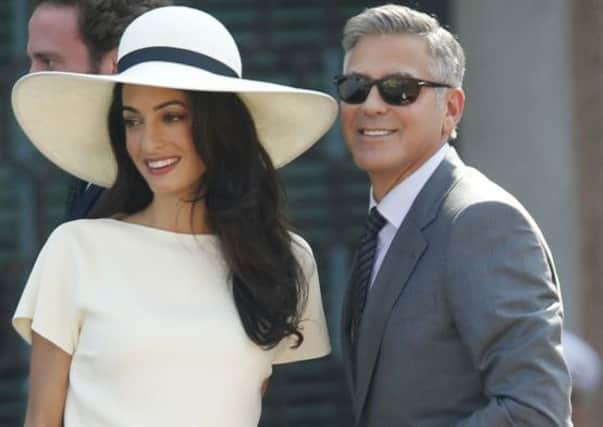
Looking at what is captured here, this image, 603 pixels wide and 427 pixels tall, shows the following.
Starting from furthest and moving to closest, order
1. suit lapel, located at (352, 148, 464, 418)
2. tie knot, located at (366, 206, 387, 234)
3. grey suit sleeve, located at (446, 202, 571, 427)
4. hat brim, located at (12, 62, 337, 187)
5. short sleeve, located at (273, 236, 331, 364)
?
short sleeve, located at (273, 236, 331, 364), tie knot, located at (366, 206, 387, 234), hat brim, located at (12, 62, 337, 187), suit lapel, located at (352, 148, 464, 418), grey suit sleeve, located at (446, 202, 571, 427)

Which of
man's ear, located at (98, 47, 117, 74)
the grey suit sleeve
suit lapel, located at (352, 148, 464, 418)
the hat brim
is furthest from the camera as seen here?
man's ear, located at (98, 47, 117, 74)

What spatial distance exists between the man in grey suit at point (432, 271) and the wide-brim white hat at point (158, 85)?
15 cm

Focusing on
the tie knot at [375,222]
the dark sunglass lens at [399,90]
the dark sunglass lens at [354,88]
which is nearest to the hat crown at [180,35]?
the dark sunglass lens at [354,88]

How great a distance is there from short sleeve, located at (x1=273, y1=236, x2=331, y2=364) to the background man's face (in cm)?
Answer: 30

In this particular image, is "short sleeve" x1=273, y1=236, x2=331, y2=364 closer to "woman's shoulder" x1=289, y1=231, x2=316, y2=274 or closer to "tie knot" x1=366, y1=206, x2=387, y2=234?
"woman's shoulder" x1=289, y1=231, x2=316, y2=274

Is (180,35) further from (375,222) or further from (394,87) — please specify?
(375,222)

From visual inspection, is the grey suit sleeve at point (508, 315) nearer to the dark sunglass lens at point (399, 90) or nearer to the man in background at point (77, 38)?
the dark sunglass lens at point (399, 90)

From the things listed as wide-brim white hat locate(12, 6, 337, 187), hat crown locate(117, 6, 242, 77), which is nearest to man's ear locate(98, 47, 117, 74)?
wide-brim white hat locate(12, 6, 337, 187)

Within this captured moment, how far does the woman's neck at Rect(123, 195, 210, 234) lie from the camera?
4.33 meters

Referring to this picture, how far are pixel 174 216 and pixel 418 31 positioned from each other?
73 centimetres

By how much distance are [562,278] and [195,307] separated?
3.06m

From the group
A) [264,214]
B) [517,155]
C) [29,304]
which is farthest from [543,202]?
[29,304]

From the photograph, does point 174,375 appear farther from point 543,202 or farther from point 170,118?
point 543,202

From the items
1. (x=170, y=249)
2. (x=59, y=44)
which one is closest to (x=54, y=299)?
(x=170, y=249)
